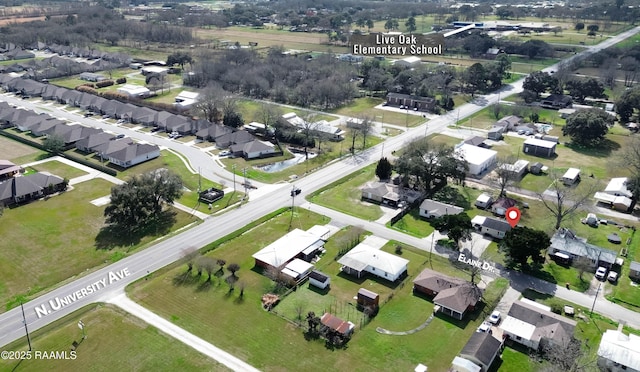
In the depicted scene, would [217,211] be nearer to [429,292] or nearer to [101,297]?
[101,297]

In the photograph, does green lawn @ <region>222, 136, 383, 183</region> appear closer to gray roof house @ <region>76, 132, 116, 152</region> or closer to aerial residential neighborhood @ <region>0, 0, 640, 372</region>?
aerial residential neighborhood @ <region>0, 0, 640, 372</region>

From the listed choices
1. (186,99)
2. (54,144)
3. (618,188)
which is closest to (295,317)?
(618,188)

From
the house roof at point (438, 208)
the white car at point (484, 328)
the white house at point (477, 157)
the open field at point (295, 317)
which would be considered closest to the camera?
the open field at point (295, 317)

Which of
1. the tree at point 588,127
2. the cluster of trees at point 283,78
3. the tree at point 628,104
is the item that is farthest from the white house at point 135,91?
the tree at point 628,104

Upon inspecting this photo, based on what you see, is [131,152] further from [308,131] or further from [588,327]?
[588,327]

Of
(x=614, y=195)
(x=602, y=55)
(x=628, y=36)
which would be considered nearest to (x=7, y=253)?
(x=614, y=195)

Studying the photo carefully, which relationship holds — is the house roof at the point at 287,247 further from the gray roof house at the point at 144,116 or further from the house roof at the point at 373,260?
the gray roof house at the point at 144,116

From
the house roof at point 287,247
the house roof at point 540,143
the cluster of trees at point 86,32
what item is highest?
the cluster of trees at point 86,32
